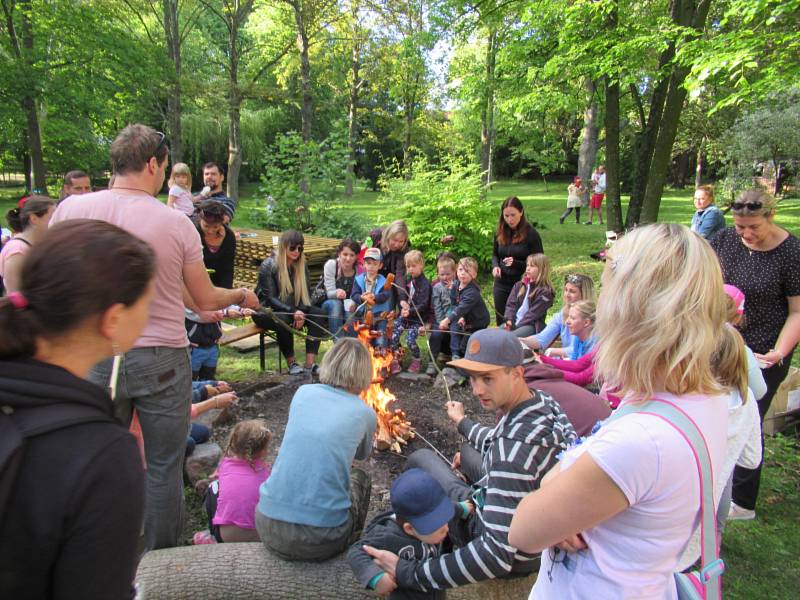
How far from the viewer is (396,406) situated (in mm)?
5414

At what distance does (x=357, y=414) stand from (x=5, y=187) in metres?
41.8

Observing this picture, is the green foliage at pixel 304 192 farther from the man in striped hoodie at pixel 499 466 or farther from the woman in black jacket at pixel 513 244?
the man in striped hoodie at pixel 499 466

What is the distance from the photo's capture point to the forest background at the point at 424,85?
318 inches

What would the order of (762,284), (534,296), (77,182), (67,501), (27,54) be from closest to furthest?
(67,501) < (762,284) < (77,182) < (534,296) < (27,54)

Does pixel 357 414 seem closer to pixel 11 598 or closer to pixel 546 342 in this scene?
pixel 11 598

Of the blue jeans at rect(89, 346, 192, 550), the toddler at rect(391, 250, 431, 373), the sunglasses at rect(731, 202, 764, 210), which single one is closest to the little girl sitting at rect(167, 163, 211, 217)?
the toddler at rect(391, 250, 431, 373)

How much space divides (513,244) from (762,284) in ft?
11.2

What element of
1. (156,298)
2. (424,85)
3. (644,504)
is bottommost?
(644,504)

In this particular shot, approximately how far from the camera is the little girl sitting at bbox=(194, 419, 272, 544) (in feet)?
10.00

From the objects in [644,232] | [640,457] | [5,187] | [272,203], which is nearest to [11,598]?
[640,457]

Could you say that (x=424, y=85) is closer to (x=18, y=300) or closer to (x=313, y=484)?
(x=313, y=484)

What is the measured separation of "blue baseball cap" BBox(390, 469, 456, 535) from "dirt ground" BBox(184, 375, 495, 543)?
4.69ft

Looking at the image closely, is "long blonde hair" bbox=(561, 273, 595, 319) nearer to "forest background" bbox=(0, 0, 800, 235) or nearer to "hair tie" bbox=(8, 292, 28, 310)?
"forest background" bbox=(0, 0, 800, 235)

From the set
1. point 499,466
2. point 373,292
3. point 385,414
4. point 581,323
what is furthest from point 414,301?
point 499,466
